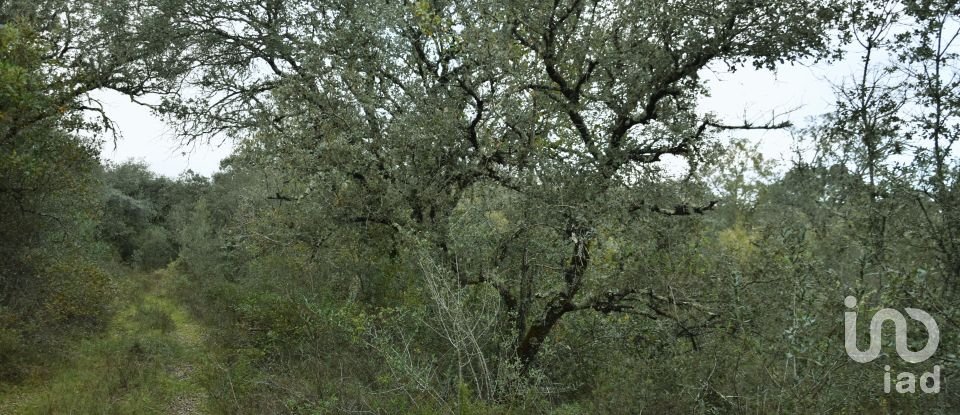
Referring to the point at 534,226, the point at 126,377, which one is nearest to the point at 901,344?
the point at 534,226

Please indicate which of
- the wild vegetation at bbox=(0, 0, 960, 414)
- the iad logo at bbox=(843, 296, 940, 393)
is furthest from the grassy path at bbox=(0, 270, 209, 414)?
the iad logo at bbox=(843, 296, 940, 393)

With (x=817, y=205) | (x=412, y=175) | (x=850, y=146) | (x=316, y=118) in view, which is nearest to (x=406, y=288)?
(x=412, y=175)

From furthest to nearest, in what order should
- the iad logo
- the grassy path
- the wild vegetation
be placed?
the grassy path < the wild vegetation < the iad logo

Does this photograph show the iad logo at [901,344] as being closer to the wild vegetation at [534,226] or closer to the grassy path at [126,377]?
the wild vegetation at [534,226]

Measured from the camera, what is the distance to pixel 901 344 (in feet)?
13.2

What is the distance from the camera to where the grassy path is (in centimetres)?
719

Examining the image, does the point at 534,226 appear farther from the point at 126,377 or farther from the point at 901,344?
the point at 126,377

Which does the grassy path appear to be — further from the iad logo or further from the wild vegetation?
the iad logo

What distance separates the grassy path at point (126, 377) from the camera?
7194 mm

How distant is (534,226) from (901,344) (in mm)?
3085

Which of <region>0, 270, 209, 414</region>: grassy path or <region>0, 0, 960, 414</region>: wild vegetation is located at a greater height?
<region>0, 0, 960, 414</region>: wild vegetation

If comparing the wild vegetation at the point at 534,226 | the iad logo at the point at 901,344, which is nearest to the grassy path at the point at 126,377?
the wild vegetation at the point at 534,226

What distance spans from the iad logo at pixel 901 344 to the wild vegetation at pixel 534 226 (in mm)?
62

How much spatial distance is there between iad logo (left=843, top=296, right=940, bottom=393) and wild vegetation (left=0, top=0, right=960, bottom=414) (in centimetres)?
6
